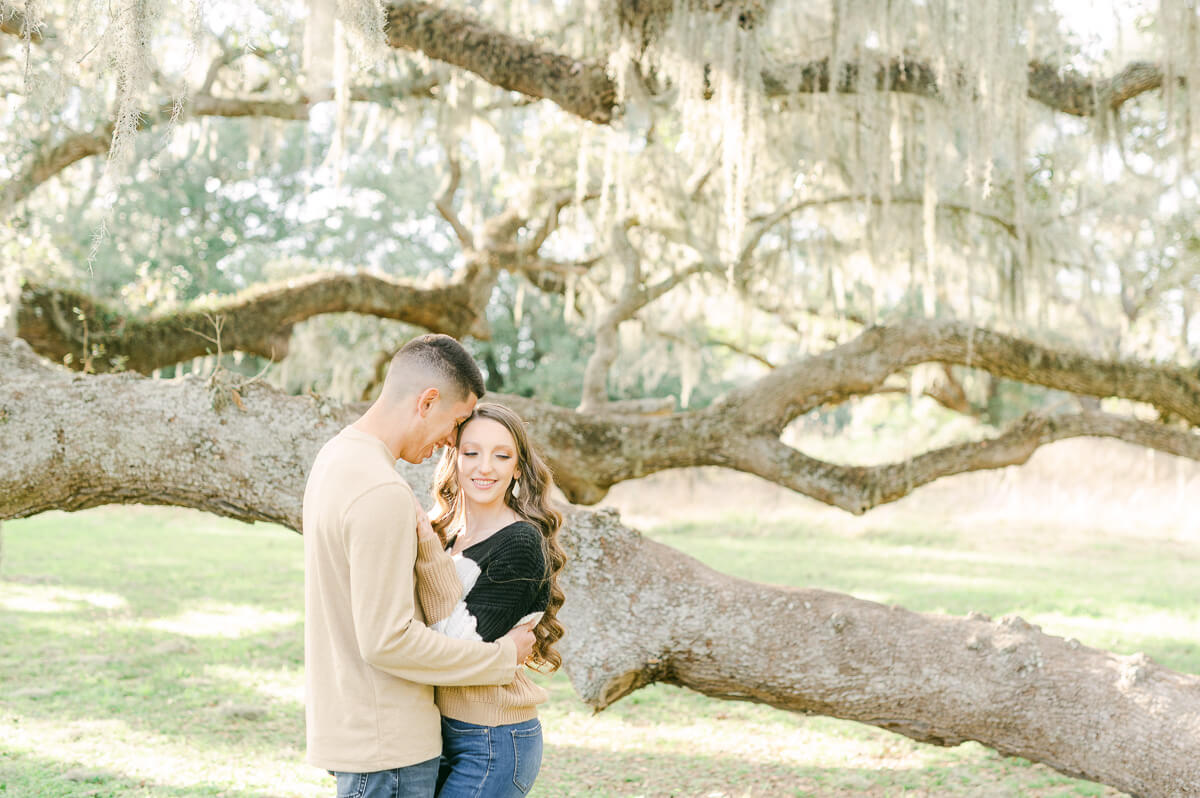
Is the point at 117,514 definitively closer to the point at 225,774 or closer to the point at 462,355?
the point at 225,774

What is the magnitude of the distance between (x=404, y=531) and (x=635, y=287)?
4.97 meters

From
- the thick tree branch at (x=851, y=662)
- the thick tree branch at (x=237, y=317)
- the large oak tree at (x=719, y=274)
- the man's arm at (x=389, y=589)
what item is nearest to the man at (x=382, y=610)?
the man's arm at (x=389, y=589)

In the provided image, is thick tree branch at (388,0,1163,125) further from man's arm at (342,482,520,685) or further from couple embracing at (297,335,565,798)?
man's arm at (342,482,520,685)

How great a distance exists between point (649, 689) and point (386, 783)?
5.10 meters

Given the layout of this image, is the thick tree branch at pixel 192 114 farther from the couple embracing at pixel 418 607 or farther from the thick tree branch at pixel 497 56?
the couple embracing at pixel 418 607

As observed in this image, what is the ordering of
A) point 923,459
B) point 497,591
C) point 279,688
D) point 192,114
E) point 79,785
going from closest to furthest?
point 497,591
point 79,785
point 923,459
point 279,688
point 192,114

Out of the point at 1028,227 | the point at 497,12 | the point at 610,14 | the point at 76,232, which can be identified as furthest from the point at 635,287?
the point at 76,232

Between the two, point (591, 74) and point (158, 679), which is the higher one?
point (591, 74)

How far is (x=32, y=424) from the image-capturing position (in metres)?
3.51

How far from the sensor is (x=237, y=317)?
662 centimetres

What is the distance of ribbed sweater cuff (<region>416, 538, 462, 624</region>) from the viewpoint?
6.41 feet

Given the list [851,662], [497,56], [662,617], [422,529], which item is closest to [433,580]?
[422,529]

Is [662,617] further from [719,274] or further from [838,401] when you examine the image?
[719,274]

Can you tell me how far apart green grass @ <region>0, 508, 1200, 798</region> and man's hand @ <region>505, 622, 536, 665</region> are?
251 cm
